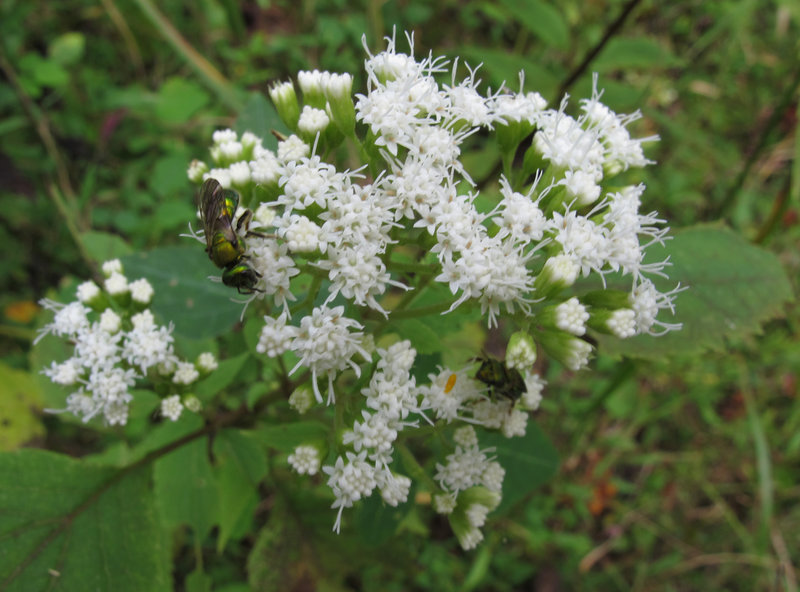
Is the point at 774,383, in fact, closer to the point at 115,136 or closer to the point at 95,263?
the point at 95,263

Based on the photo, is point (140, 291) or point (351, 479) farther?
point (140, 291)

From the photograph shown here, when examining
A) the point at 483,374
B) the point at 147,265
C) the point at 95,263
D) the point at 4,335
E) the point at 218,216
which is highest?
the point at 218,216

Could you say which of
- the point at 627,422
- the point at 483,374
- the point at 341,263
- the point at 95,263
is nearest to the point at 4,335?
the point at 95,263

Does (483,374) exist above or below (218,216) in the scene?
below

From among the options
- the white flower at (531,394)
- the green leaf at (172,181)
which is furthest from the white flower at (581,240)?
the green leaf at (172,181)

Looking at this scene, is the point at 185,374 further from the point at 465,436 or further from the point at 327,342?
the point at 465,436

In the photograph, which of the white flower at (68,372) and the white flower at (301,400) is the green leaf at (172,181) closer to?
the white flower at (68,372)

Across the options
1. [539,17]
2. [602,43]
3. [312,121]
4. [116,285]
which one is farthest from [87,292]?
[539,17]
